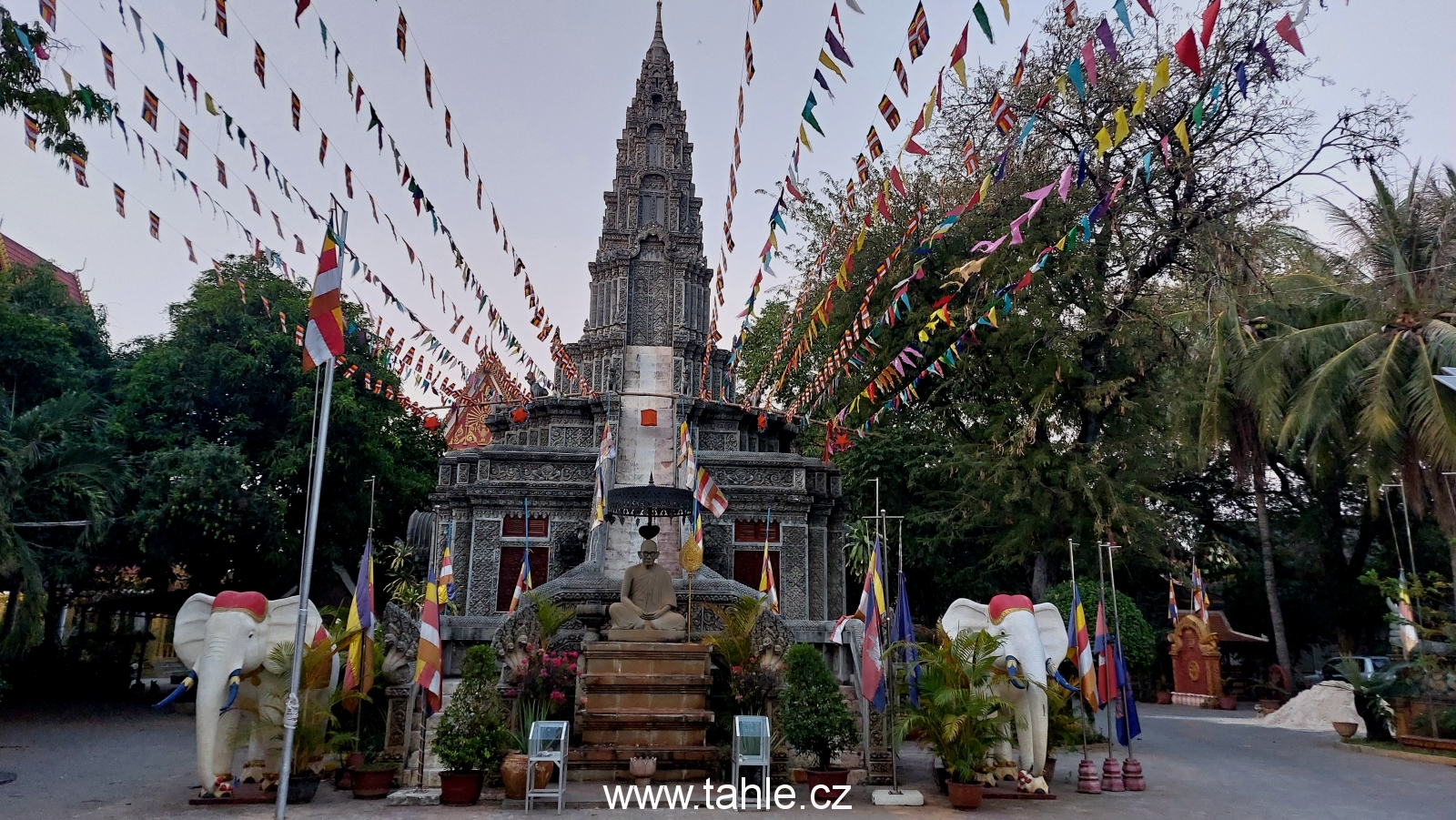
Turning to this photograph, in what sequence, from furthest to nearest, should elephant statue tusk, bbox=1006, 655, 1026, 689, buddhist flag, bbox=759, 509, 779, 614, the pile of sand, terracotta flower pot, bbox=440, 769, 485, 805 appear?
the pile of sand
buddhist flag, bbox=759, 509, 779, 614
elephant statue tusk, bbox=1006, 655, 1026, 689
terracotta flower pot, bbox=440, 769, 485, 805

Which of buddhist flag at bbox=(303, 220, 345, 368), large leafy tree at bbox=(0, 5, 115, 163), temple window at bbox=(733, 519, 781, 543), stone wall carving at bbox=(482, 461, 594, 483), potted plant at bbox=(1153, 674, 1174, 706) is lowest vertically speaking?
potted plant at bbox=(1153, 674, 1174, 706)

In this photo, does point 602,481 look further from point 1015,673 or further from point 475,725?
point 1015,673

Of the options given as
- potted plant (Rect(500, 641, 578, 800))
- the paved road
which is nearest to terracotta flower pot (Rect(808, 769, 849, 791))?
the paved road

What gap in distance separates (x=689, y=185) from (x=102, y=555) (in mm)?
20196

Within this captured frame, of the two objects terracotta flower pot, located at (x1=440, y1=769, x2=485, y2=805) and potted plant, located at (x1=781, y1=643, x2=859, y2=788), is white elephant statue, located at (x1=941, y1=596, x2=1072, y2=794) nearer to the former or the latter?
potted plant, located at (x1=781, y1=643, x2=859, y2=788)

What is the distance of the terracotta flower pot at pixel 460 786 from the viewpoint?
33.1ft

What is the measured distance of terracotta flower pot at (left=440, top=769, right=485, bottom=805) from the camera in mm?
10086

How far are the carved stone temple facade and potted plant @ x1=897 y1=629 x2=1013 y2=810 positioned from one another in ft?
24.6

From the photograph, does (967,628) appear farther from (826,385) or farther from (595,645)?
(826,385)

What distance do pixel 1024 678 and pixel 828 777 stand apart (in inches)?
104

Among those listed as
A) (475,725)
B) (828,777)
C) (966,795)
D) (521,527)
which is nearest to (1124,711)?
(966,795)

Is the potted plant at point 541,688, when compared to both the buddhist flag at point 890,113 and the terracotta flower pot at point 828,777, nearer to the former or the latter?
the terracotta flower pot at point 828,777

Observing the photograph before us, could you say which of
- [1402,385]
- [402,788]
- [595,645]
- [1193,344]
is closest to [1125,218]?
[1193,344]

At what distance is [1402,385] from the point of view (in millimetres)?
20141
